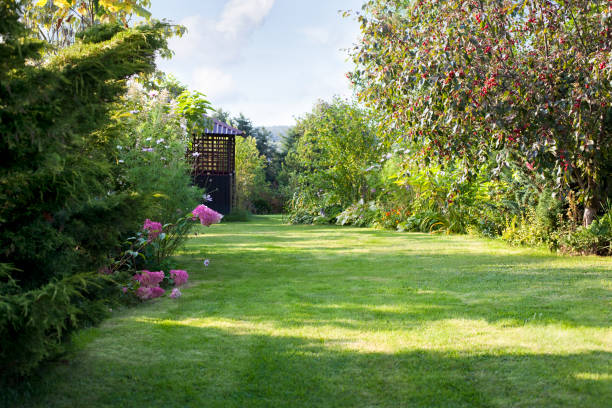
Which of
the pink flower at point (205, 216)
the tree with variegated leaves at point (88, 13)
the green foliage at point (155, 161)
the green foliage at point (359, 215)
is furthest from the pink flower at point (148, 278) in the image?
the green foliage at point (359, 215)

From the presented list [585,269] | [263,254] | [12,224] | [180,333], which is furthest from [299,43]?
[12,224]

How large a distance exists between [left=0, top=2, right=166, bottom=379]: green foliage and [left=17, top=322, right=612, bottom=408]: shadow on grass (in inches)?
20.0

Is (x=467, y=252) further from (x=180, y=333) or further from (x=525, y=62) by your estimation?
(x=180, y=333)

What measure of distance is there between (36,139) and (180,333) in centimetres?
173

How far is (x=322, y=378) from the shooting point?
92.1 inches

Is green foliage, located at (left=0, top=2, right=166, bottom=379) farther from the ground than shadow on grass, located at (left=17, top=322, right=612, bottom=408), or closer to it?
farther from the ground

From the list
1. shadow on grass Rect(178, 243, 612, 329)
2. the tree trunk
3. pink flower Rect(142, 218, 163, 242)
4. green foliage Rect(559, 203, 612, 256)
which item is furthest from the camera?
the tree trunk

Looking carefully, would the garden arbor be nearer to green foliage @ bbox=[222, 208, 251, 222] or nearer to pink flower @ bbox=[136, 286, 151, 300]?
green foliage @ bbox=[222, 208, 251, 222]

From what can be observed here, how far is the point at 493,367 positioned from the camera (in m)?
2.45

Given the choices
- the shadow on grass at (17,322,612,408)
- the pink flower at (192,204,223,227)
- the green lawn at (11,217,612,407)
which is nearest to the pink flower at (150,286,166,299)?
the green lawn at (11,217,612,407)

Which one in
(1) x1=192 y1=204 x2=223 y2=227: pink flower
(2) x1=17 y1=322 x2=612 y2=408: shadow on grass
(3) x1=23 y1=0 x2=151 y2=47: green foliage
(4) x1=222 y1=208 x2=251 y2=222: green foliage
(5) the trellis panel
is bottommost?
(2) x1=17 y1=322 x2=612 y2=408: shadow on grass

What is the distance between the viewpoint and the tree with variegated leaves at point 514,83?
4977 mm

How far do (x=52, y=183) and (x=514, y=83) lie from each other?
4.81m

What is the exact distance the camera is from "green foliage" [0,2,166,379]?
5.20 feet
